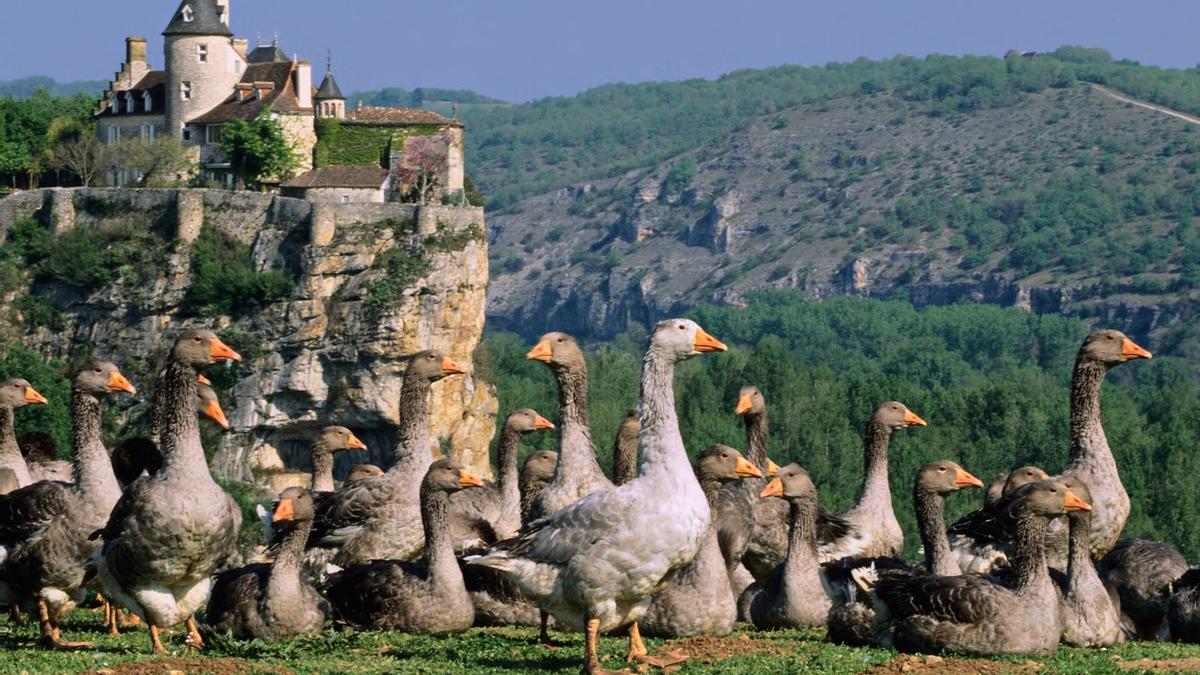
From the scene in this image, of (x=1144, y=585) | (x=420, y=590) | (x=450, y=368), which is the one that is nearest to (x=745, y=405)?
(x=450, y=368)

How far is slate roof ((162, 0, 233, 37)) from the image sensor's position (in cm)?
9875

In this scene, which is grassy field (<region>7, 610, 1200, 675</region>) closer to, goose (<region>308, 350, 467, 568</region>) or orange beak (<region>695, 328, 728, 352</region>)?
orange beak (<region>695, 328, 728, 352</region>)

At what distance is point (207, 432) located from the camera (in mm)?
91500

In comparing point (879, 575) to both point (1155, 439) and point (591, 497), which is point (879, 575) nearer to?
point (591, 497)

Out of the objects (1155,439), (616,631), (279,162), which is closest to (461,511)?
(616,631)

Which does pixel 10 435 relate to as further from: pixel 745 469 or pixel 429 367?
Result: pixel 745 469

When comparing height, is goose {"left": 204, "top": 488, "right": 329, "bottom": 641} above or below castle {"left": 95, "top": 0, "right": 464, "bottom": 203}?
below

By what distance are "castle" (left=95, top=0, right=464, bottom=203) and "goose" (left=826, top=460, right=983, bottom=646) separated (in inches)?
2916

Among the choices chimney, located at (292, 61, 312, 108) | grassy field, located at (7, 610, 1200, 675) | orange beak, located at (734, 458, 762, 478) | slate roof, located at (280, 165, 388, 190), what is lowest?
grassy field, located at (7, 610, 1200, 675)

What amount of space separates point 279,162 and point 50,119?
53.9ft

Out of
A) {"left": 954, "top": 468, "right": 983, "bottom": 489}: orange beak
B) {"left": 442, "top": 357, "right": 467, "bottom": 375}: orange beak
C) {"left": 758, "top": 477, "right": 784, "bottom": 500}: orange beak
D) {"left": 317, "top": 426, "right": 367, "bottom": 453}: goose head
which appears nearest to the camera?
{"left": 758, "top": 477, "right": 784, "bottom": 500}: orange beak

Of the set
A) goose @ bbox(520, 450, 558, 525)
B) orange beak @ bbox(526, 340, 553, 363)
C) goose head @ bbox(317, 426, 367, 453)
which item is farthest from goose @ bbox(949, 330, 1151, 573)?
goose head @ bbox(317, 426, 367, 453)

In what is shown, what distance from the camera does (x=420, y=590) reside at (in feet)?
65.5

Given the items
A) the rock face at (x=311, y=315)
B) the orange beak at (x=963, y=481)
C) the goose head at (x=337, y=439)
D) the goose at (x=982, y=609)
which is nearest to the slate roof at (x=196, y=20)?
the rock face at (x=311, y=315)
